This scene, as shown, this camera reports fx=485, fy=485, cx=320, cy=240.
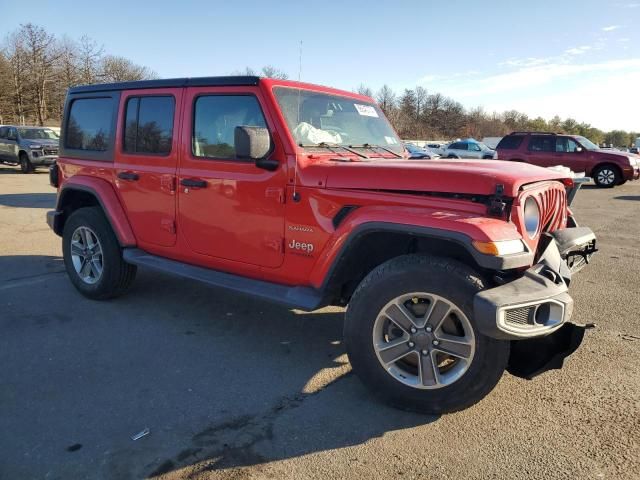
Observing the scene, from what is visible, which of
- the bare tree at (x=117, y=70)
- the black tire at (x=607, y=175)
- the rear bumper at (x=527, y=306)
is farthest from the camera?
the bare tree at (x=117, y=70)

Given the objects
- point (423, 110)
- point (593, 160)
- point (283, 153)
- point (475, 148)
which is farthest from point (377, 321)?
point (423, 110)

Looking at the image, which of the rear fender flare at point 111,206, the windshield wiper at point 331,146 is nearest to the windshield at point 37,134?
the rear fender flare at point 111,206

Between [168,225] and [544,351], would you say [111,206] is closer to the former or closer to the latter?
[168,225]

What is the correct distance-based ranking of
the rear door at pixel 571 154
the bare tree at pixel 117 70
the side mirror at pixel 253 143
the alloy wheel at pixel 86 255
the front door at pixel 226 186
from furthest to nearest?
the bare tree at pixel 117 70
the rear door at pixel 571 154
the alloy wheel at pixel 86 255
the front door at pixel 226 186
the side mirror at pixel 253 143

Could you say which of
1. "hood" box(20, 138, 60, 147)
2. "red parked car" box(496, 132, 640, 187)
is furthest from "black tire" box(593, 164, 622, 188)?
"hood" box(20, 138, 60, 147)

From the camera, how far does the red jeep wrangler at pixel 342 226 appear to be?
2.65 m

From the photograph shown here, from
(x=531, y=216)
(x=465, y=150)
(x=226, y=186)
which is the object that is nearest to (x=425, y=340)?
(x=531, y=216)

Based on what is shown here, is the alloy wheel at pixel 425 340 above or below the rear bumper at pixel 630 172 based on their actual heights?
below

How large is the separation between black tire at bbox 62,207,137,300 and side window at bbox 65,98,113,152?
0.66 metres

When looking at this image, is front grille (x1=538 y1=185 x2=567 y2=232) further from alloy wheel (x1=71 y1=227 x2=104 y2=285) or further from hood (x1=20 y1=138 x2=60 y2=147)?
hood (x1=20 y1=138 x2=60 y2=147)

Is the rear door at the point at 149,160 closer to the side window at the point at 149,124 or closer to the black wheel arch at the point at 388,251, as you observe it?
the side window at the point at 149,124

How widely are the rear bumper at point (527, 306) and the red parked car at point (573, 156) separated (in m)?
15.5

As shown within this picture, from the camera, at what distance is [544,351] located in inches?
108

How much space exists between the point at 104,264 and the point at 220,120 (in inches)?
76.1
